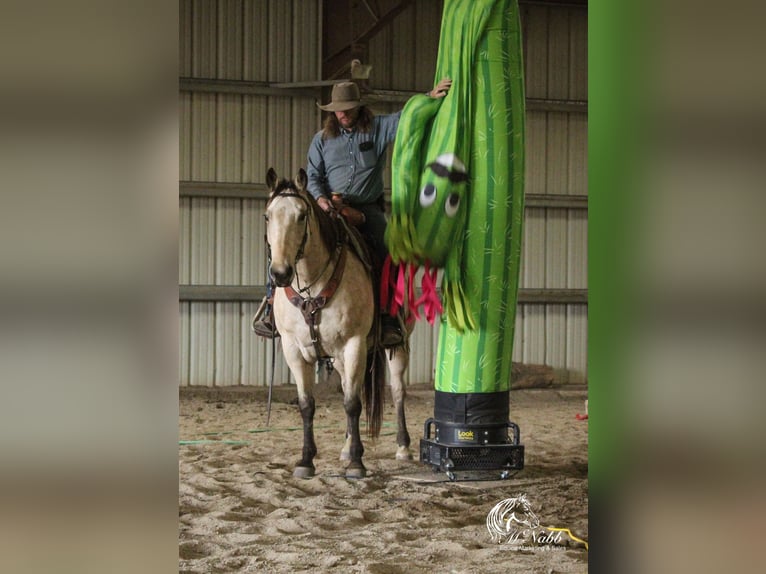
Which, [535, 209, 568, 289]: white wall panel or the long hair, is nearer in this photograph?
the long hair

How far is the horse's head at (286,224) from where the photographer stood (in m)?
4.55

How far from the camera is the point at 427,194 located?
4.38 metres

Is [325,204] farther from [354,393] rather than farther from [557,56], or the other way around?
[557,56]

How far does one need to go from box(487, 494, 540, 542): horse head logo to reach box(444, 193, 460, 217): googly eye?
141 cm

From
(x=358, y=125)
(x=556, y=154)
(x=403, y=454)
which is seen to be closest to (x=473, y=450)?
(x=403, y=454)

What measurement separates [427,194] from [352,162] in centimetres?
122

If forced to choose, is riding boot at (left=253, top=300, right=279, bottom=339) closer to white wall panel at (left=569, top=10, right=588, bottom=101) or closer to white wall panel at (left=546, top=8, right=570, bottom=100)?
white wall panel at (left=546, top=8, right=570, bottom=100)

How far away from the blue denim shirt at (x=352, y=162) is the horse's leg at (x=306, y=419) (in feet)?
3.61

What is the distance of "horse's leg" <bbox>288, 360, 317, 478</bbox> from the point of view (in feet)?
16.9

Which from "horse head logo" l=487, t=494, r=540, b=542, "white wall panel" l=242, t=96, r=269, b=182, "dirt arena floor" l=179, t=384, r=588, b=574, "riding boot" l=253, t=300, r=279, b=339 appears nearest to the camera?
"dirt arena floor" l=179, t=384, r=588, b=574

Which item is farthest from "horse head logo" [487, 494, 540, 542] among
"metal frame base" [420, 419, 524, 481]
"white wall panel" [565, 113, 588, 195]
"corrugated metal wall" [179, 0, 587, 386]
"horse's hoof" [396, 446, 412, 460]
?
"white wall panel" [565, 113, 588, 195]

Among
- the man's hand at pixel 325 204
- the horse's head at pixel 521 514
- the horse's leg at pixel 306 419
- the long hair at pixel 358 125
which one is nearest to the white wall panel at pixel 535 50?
the long hair at pixel 358 125
